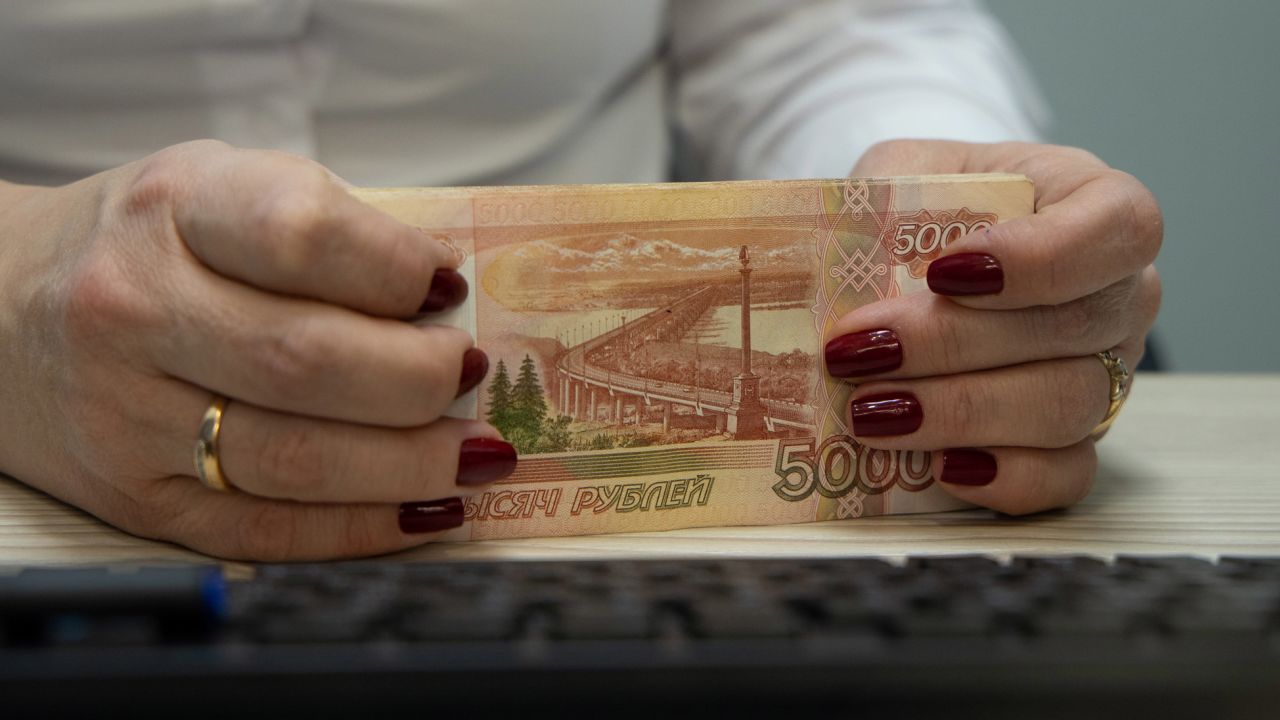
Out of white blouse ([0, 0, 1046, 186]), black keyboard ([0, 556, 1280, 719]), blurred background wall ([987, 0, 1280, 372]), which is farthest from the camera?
blurred background wall ([987, 0, 1280, 372])

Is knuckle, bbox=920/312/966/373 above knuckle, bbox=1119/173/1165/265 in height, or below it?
below

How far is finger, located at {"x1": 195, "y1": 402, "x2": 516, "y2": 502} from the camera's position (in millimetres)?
523

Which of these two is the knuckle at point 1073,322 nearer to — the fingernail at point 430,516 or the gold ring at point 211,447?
the fingernail at point 430,516

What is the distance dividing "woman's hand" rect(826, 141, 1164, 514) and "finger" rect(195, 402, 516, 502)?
251 mm

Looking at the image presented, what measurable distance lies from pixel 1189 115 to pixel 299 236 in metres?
2.09

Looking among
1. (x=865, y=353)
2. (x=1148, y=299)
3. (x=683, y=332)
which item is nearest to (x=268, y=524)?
(x=683, y=332)

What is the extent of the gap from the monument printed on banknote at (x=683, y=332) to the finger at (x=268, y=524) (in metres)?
0.06

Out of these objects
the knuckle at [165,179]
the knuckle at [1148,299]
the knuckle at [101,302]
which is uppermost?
the knuckle at [165,179]

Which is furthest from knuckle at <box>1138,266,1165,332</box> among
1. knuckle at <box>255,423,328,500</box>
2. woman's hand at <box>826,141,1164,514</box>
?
knuckle at <box>255,423,328,500</box>

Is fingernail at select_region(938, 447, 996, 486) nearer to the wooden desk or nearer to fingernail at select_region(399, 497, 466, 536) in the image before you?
the wooden desk

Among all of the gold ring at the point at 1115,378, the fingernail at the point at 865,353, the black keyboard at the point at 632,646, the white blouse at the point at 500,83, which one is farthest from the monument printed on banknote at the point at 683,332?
the white blouse at the point at 500,83

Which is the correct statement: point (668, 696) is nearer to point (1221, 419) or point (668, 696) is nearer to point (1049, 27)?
point (1221, 419)

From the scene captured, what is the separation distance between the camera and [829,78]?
4.06 feet

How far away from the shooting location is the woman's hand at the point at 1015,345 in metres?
0.61
